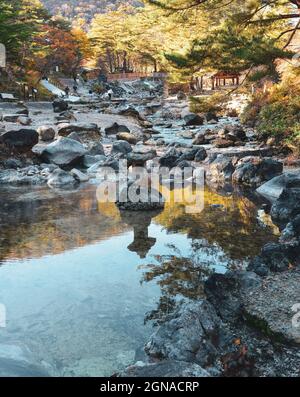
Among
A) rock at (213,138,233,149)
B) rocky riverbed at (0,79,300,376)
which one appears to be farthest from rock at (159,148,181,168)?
rock at (213,138,233,149)

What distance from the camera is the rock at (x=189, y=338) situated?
3740mm

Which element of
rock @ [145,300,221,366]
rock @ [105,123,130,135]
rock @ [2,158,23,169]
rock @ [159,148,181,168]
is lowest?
rock @ [145,300,221,366]

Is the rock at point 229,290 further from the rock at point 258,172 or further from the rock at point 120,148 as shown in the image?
the rock at point 120,148

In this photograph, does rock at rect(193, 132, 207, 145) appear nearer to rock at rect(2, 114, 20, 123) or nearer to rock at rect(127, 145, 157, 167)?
rock at rect(127, 145, 157, 167)

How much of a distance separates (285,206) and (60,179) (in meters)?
7.01

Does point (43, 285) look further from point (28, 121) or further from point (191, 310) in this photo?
point (28, 121)

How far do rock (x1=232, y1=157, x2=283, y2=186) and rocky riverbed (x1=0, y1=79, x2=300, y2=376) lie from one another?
0.10ft

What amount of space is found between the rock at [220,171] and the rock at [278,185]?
6.75 feet

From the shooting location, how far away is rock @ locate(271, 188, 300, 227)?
8.32 metres

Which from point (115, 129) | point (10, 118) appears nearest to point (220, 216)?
point (115, 129)

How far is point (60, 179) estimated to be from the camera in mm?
12758

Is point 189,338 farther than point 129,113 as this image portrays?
No

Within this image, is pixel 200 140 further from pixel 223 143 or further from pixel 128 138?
pixel 128 138
